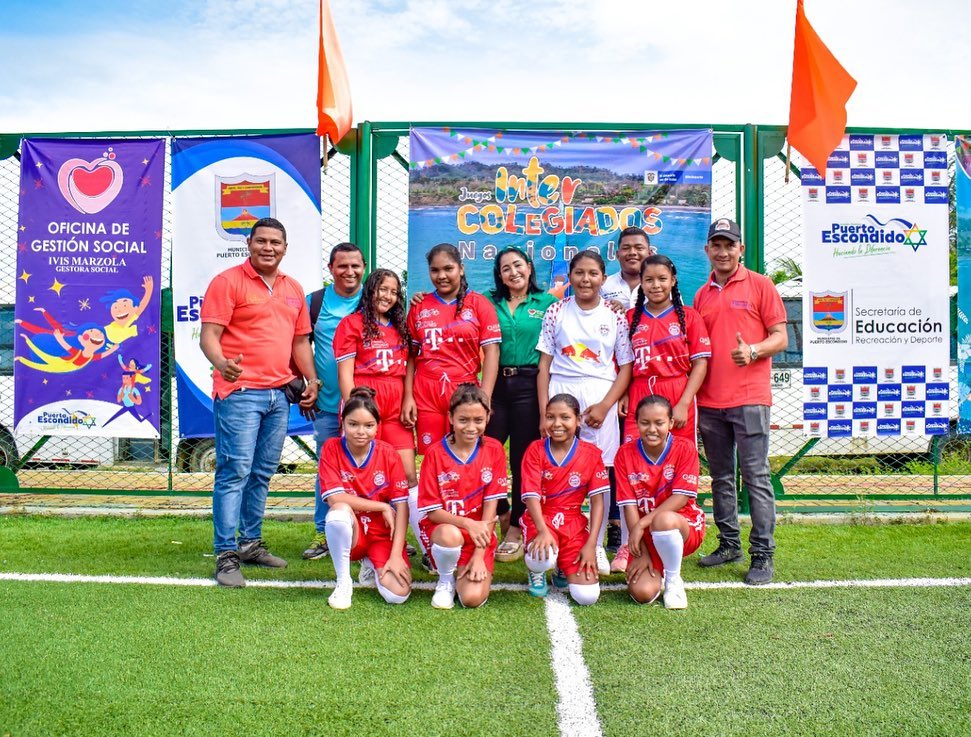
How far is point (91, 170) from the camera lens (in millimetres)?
5883

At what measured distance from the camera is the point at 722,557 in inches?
184

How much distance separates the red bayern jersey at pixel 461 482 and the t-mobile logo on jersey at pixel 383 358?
0.63 m

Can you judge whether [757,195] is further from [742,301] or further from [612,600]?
[612,600]

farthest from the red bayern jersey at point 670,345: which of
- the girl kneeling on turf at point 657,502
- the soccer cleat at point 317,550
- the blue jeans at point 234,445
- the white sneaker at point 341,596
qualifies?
the soccer cleat at point 317,550

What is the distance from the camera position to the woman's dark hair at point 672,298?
4328 millimetres

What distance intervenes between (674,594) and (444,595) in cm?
113

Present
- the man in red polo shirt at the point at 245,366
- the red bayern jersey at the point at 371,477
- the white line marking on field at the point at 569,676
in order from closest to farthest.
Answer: the white line marking on field at the point at 569,676 → the red bayern jersey at the point at 371,477 → the man in red polo shirt at the point at 245,366

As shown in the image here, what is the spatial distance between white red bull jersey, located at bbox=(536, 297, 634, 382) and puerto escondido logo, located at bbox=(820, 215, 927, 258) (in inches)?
85.5

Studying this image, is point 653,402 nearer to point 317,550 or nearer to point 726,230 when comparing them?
point 726,230

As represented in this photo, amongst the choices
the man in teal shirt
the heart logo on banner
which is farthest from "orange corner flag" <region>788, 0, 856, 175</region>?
the heart logo on banner

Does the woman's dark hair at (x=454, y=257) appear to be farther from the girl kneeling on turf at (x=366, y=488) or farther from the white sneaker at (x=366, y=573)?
the white sneaker at (x=366, y=573)

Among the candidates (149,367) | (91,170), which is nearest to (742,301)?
(149,367)

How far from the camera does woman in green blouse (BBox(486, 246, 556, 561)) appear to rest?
15.3ft

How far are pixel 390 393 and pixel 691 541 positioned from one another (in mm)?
1816
